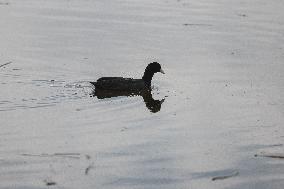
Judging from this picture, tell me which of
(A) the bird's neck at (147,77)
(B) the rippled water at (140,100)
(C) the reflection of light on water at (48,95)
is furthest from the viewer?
(A) the bird's neck at (147,77)

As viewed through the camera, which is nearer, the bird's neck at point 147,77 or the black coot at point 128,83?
the black coot at point 128,83

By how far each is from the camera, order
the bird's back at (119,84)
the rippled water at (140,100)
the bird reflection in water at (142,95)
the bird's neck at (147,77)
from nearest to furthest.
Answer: the rippled water at (140,100)
the bird reflection in water at (142,95)
the bird's back at (119,84)
the bird's neck at (147,77)

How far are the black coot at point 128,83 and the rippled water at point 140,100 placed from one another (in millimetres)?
290

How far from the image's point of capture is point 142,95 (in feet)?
45.3

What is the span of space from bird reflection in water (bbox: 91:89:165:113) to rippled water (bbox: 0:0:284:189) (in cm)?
6

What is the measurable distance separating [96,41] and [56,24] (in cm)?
244

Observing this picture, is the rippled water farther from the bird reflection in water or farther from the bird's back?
the bird's back

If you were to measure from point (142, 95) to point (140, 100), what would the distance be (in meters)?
0.60

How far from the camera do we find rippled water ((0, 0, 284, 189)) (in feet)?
28.7

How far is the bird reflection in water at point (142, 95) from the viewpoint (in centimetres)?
1235

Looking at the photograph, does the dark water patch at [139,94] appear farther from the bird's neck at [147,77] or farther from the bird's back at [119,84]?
the bird's neck at [147,77]

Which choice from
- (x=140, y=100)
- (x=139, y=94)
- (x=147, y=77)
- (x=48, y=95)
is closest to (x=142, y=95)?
(x=139, y=94)

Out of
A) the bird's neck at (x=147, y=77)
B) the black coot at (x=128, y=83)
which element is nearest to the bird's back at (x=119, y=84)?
the black coot at (x=128, y=83)

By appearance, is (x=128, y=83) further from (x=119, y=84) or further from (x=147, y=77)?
(x=147, y=77)
